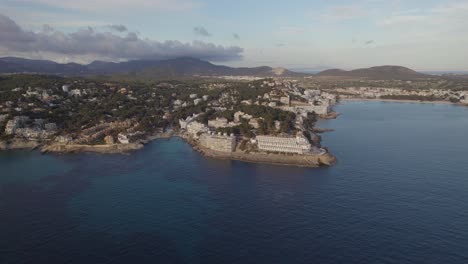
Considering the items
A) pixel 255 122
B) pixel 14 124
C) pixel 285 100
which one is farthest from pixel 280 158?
pixel 285 100

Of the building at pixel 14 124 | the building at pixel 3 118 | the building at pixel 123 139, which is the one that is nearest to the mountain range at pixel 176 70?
the building at pixel 3 118

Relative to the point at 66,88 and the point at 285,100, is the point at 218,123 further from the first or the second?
the point at 66,88

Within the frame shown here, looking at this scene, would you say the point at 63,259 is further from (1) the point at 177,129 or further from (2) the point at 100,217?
(1) the point at 177,129

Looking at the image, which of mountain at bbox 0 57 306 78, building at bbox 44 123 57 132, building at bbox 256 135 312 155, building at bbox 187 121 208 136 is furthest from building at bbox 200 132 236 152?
mountain at bbox 0 57 306 78

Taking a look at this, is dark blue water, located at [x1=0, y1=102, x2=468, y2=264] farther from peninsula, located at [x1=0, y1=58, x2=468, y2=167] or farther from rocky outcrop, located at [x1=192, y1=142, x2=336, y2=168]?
peninsula, located at [x1=0, y1=58, x2=468, y2=167]

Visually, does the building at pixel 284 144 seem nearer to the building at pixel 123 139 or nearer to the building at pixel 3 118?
the building at pixel 123 139
